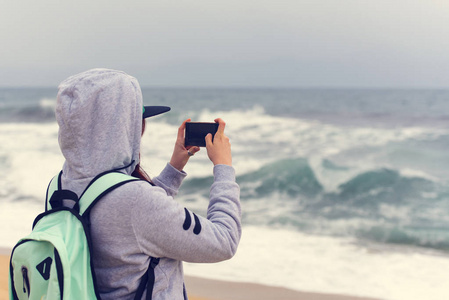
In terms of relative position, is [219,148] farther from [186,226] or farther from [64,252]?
[64,252]

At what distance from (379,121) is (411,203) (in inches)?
596

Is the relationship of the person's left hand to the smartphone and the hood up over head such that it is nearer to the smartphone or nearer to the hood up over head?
the smartphone

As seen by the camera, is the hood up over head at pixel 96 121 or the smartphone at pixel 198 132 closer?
the hood up over head at pixel 96 121

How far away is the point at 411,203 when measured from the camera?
9094mm

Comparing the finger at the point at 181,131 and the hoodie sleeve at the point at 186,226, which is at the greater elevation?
the finger at the point at 181,131

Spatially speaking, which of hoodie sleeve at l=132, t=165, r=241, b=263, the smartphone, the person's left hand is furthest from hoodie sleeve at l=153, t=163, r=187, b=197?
hoodie sleeve at l=132, t=165, r=241, b=263

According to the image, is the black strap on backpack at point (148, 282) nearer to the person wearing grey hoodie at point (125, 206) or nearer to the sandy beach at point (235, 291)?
the person wearing grey hoodie at point (125, 206)

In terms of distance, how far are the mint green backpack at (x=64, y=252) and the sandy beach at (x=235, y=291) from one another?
287 cm

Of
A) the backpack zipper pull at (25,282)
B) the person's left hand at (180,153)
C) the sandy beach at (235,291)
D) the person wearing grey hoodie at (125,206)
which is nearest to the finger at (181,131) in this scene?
the person's left hand at (180,153)

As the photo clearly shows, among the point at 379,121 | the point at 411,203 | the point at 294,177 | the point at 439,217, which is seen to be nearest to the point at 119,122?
the point at 439,217

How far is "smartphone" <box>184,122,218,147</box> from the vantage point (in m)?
1.52

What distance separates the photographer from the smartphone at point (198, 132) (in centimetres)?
152

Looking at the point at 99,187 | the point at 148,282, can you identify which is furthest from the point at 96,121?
the point at 148,282

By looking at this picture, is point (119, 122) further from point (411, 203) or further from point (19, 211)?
point (411, 203)
